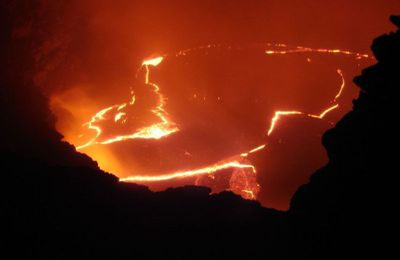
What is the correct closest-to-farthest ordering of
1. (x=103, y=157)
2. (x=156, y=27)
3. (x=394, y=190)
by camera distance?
(x=394, y=190)
(x=103, y=157)
(x=156, y=27)

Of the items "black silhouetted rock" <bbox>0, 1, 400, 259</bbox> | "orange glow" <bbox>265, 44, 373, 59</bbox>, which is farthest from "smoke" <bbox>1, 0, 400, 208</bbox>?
"black silhouetted rock" <bbox>0, 1, 400, 259</bbox>

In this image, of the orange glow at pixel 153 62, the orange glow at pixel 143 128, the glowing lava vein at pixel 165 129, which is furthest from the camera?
the orange glow at pixel 153 62

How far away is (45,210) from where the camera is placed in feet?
28.8

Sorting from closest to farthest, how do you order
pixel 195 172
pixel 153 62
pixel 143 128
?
pixel 195 172
pixel 143 128
pixel 153 62

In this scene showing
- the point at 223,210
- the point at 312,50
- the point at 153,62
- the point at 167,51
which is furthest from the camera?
the point at 312,50

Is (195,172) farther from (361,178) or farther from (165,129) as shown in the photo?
(361,178)

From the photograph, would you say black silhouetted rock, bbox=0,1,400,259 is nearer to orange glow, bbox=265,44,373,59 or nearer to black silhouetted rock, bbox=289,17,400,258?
black silhouetted rock, bbox=289,17,400,258

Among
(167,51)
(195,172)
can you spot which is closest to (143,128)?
(195,172)

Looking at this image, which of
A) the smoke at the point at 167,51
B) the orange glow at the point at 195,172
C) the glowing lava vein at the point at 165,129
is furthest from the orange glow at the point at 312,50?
the orange glow at the point at 195,172

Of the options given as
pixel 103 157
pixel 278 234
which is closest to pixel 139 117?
pixel 103 157

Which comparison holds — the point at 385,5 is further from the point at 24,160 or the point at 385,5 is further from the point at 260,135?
the point at 24,160

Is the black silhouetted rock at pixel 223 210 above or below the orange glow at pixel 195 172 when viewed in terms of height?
below

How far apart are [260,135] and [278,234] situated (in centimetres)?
1596

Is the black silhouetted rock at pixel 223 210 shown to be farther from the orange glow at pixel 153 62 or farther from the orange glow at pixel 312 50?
the orange glow at pixel 312 50
